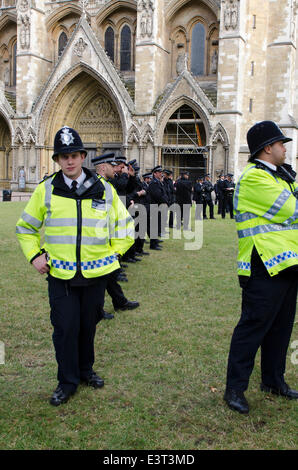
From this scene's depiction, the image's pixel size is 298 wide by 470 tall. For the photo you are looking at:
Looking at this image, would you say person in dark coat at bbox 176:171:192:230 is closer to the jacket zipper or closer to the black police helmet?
the black police helmet

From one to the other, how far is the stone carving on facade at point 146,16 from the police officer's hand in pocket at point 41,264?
1026 inches

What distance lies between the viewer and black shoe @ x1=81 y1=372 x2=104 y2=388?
3.96 metres

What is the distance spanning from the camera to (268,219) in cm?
339

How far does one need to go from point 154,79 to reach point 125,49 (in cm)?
497

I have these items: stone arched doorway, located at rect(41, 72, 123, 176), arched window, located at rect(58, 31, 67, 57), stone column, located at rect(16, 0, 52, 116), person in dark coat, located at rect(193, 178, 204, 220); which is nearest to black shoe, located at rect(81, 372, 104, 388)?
person in dark coat, located at rect(193, 178, 204, 220)

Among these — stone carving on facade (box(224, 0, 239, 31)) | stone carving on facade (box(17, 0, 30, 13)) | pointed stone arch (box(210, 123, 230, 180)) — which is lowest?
pointed stone arch (box(210, 123, 230, 180))

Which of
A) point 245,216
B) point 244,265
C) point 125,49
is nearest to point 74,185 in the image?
point 245,216

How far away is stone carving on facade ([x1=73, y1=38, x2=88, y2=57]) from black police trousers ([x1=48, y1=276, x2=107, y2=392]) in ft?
89.7

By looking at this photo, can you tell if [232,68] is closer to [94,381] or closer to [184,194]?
[184,194]

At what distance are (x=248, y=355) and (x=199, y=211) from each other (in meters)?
14.5

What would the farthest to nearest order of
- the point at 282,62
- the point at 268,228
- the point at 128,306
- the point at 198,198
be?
1. the point at 282,62
2. the point at 198,198
3. the point at 128,306
4. the point at 268,228

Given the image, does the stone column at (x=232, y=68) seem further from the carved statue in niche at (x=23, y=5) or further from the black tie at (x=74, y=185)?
the black tie at (x=74, y=185)

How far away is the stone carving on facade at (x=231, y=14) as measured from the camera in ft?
81.1

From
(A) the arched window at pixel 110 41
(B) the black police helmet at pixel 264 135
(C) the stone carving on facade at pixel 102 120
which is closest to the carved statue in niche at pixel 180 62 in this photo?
(A) the arched window at pixel 110 41
